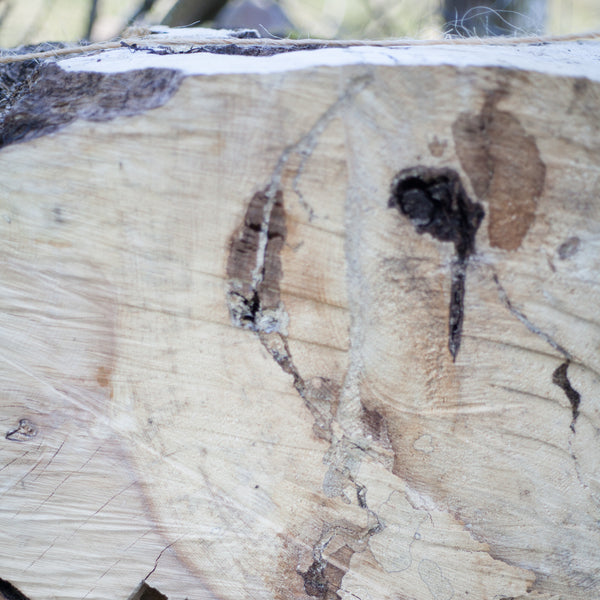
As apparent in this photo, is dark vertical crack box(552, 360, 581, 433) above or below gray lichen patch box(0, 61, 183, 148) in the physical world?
below

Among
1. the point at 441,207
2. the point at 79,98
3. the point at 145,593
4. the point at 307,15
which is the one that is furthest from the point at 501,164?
the point at 307,15

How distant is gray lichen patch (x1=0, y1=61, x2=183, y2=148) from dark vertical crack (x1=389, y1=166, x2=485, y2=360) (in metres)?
0.29

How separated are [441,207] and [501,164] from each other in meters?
0.08

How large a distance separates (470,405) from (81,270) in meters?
0.51

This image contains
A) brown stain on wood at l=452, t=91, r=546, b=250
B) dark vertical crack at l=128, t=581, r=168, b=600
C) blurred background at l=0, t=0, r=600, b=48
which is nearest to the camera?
brown stain on wood at l=452, t=91, r=546, b=250

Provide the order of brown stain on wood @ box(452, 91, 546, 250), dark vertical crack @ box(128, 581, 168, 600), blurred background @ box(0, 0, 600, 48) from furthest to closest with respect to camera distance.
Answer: blurred background @ box(0, 0, 600, 48) < dark vertical crack @ box(128, 581, 168, 600) < brown stain on wood @ box(452, 91, 546, 250)

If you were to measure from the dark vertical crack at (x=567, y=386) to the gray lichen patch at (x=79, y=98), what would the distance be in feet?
1.84

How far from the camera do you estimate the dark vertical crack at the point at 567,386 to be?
2.29 feet

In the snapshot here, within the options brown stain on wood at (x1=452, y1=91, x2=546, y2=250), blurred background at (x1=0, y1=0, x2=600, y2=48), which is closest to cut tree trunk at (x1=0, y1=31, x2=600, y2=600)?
brown stain on wood at (x1=452, y1=91, x2=546, y2=250)

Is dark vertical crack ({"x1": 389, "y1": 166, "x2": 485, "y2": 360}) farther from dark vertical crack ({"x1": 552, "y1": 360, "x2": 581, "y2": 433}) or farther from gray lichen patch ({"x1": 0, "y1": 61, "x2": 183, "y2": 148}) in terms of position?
gray lichen patch ({"x1": 0, "y1": 61, "x2": 183, "y2": 148})

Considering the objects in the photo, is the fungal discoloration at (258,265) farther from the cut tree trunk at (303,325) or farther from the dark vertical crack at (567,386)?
the dark vertical crack at (567,386)

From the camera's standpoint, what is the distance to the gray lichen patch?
0.68 meters

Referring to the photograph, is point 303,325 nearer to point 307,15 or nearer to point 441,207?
point 441,207

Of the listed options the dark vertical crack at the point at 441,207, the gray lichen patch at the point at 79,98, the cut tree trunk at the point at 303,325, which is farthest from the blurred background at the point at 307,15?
the dark vertical crack at the point at 441,207
